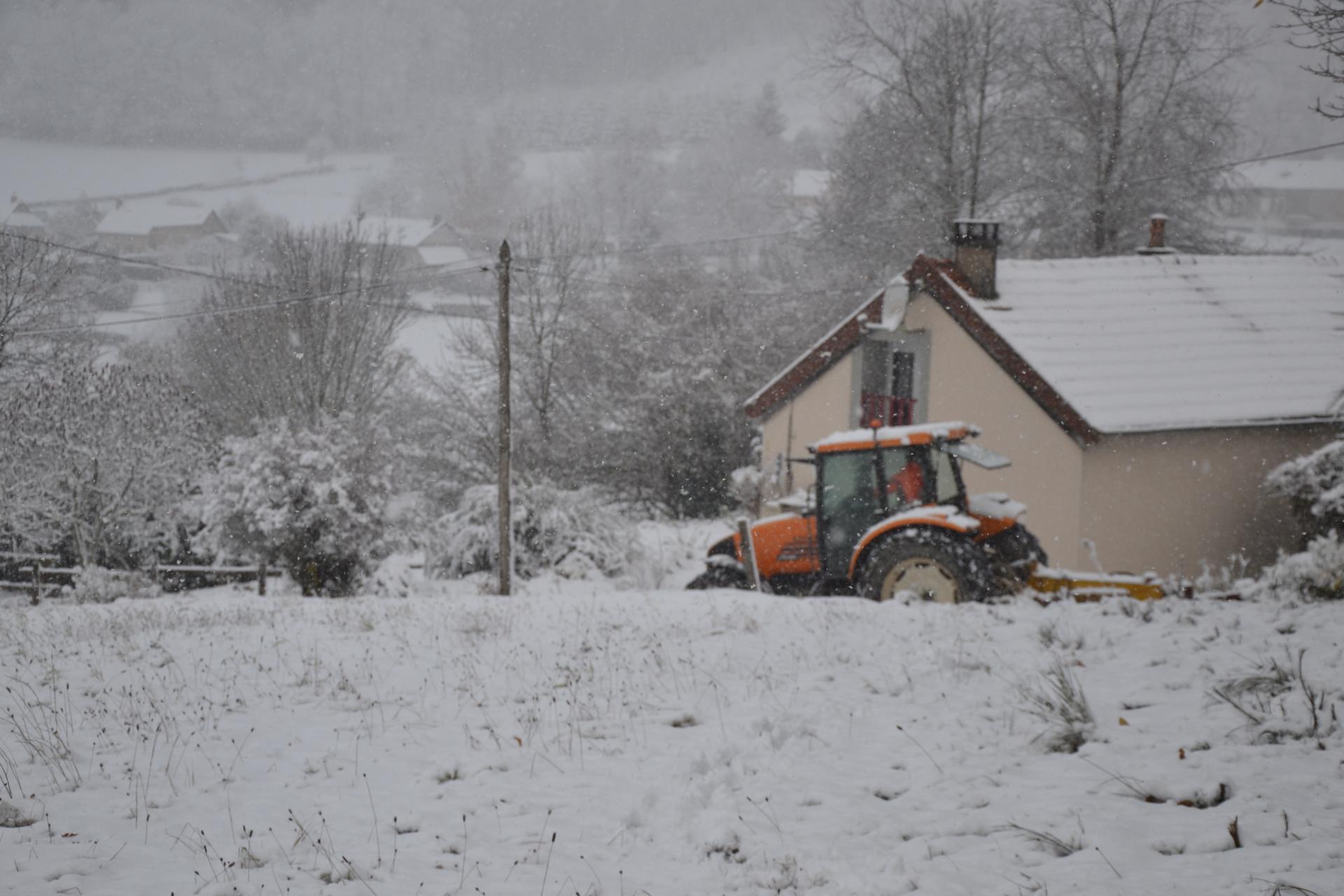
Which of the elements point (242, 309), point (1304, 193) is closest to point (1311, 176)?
point (1304, 193)

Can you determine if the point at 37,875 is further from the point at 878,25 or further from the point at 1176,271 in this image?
the point at 878,25

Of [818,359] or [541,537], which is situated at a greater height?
[818,359]

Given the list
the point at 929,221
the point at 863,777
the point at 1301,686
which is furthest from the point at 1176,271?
the point at 863,777

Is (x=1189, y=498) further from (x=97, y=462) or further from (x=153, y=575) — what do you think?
(x=97, y=462)

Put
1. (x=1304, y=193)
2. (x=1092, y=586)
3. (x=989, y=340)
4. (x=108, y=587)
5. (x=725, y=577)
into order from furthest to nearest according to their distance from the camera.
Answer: (x=1304, y=193) → (x=108, y=587) → (x=989, y=340) → (x=725, y=577) → (x=1092, y=586)

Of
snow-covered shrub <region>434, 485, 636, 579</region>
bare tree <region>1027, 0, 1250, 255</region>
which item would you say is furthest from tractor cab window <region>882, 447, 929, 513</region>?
bare tree <region>1027, 0, 1250, 255</region>

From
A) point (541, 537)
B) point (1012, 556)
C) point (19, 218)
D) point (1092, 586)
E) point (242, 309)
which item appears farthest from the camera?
point (19, 218)

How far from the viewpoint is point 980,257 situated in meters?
15.2

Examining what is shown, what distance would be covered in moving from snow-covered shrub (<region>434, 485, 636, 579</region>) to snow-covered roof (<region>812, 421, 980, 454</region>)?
991 cm

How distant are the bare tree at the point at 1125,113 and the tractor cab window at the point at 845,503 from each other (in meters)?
19.5

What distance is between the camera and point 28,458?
21.1 metres

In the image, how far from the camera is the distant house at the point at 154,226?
120ft

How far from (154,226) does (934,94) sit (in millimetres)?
33303

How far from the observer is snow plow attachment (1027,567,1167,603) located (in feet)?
25.3
